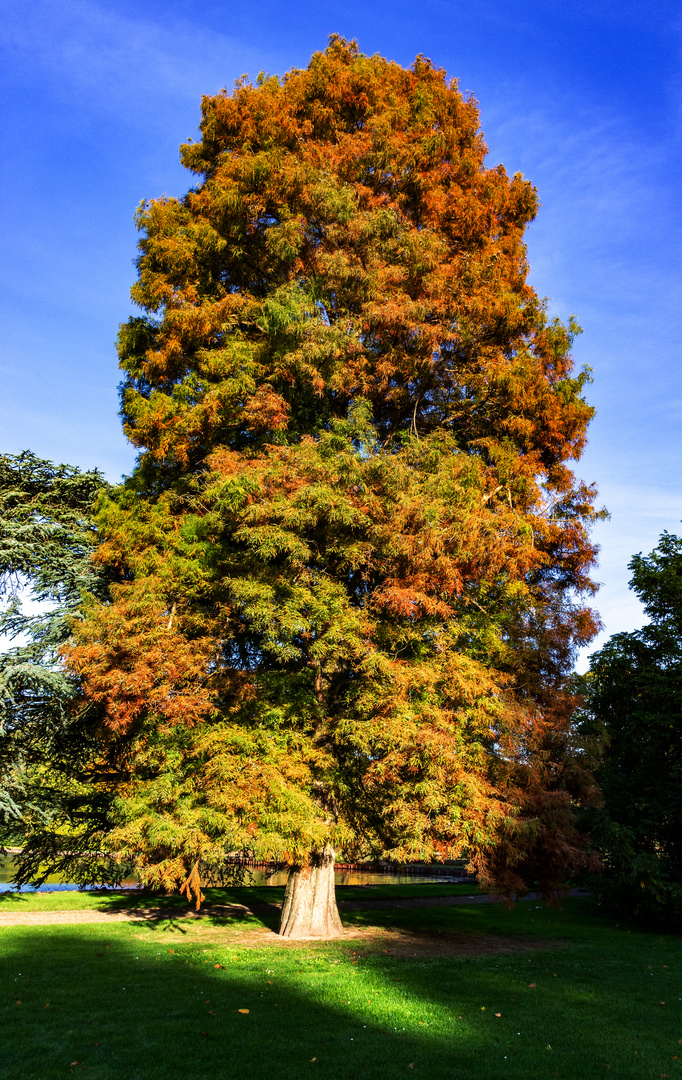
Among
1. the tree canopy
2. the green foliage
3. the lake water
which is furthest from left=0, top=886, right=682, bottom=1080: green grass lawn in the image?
the lake water

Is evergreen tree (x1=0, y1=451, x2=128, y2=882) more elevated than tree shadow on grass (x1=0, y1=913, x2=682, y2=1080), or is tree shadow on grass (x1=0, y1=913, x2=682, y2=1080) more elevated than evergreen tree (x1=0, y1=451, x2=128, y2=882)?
evergreen tree (x1=0, y1=451, x2=128, y2=882)

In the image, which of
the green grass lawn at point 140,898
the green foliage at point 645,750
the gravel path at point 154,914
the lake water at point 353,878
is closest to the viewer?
the gravel path at point 154,914

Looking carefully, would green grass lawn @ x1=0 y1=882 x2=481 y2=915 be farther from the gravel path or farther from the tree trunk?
the tree trunk

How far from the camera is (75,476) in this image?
14.7m

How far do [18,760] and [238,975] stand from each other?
7.03 meters

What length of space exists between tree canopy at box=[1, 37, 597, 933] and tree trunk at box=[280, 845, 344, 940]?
0.49 m

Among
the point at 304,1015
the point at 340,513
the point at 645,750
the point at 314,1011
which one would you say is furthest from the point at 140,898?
the point at 645,750

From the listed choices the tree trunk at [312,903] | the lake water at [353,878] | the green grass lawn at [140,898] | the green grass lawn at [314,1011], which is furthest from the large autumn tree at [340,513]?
the lake water at [353,878]

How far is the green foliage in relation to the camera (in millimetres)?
15938

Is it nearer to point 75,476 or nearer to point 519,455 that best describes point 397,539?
point 519,455

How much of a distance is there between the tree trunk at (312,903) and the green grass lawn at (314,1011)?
711 mm

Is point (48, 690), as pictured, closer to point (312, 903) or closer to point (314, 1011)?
point (312, 903)

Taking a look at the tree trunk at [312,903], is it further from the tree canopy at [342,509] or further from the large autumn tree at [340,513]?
the tree canopy at [342,509]

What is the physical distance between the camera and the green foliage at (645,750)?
52.3 ft
